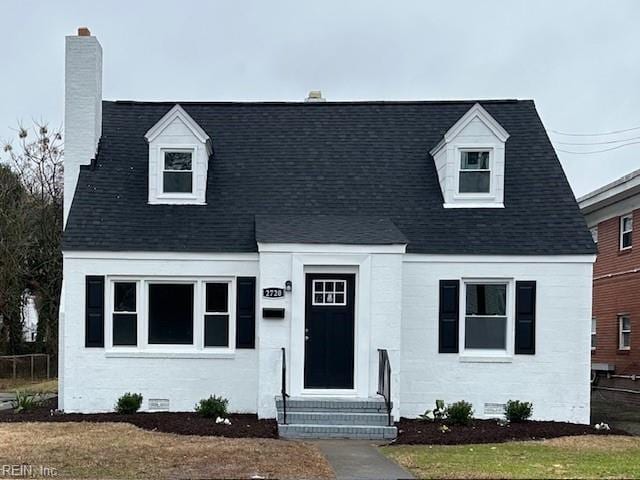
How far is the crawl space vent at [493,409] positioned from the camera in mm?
14148

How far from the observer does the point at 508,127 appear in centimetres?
1652

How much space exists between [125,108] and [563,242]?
993 cm

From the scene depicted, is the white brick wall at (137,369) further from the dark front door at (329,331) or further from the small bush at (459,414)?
the small bush at (459,414)

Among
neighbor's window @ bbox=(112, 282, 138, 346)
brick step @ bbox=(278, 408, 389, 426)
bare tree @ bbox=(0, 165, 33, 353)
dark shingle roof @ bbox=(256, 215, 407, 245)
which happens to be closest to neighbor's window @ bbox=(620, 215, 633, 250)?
dark shingle roof @ bbox=(256, 215, 407, 245)

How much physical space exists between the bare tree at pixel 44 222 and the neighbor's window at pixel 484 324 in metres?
17.8

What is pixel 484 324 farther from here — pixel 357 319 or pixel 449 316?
pixel 357 319

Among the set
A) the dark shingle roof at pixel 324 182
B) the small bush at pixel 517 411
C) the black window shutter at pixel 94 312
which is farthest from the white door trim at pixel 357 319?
the black window shutter at pixel 94 312

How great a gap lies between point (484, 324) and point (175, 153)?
7.03 m

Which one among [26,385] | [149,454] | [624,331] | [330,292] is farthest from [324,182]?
[26,385]

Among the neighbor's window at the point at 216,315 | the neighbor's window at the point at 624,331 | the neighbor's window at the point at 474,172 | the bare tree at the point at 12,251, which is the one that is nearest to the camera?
the neighbor's window at the point at 216,315

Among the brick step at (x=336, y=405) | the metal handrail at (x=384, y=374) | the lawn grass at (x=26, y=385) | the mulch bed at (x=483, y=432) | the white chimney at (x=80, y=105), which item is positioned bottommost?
the lawn grass at (x=26, y=385)

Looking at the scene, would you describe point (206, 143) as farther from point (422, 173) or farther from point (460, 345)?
point (460, 345)

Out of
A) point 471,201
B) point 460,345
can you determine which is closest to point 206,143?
point 471,201

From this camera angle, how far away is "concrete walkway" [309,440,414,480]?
905 cm
